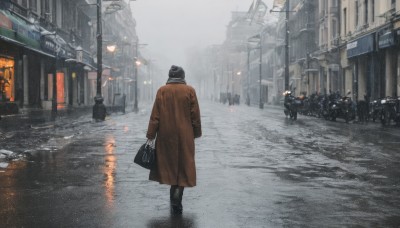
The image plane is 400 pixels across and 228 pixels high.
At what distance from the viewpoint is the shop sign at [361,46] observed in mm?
32469

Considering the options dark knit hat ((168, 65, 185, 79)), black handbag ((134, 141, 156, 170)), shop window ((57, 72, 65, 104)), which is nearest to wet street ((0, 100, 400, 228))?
black handbag ((134, 141, 156, 170))

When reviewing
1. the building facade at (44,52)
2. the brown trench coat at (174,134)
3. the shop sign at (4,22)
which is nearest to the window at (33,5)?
the building facade at (44,52)

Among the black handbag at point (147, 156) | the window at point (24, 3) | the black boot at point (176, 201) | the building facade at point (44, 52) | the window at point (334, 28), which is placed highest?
the window at point (334, 28)

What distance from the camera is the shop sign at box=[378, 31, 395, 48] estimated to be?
1121 inches

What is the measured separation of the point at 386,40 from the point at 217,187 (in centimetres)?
2341

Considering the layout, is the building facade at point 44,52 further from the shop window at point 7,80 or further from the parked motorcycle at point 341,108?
the parked motorcycle at point 341,108

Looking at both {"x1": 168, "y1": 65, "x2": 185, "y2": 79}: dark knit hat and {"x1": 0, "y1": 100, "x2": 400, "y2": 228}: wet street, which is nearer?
{"x1": 0, "y1": 100, "x2": 400, "y2": 228}: wet street

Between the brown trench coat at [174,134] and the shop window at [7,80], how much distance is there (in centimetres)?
1869

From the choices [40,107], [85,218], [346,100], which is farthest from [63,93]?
[85,218]

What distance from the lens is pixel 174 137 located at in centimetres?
652

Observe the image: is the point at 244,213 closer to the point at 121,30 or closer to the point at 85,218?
the point at 85,218

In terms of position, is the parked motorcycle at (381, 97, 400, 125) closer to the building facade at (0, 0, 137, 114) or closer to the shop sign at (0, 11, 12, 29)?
the building facade at (0, 0, 137, 114)

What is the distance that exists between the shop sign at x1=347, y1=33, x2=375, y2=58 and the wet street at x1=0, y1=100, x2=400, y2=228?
61.5ft

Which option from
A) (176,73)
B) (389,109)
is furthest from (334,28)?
(176,73)
